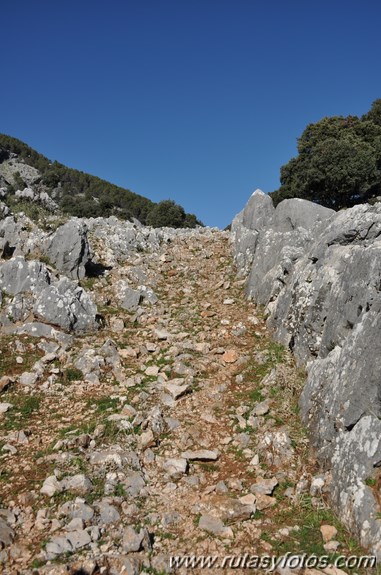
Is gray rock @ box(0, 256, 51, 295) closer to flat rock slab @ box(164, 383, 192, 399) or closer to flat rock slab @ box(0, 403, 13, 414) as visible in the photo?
flat rock slab @ box(0, 403, 13, 414)

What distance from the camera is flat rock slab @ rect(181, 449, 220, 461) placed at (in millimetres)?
8594

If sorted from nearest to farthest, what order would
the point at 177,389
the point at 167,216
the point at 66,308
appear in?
the point at 177,389 → the point at 66,308 → the point at 167,216

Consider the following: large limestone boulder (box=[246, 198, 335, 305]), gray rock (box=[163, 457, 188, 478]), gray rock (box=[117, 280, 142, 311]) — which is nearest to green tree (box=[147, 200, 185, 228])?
large limestone boulder (box=[246, 198, 335, 305])

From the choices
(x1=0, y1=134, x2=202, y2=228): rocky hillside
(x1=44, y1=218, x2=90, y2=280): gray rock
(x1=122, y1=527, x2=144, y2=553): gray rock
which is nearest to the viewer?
(x1=122, y1=527, x2=144, y2=553): gray rock

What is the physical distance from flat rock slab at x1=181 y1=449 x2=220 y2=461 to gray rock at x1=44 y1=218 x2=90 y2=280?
459 inches

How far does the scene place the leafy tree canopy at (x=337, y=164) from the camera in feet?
115

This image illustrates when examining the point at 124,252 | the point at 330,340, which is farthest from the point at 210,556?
the point at 124,252

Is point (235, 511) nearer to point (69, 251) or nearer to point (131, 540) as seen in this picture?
point (131, 540)

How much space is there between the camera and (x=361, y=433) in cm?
692

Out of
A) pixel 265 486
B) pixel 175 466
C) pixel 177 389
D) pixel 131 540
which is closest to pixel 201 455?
pixel 175 466

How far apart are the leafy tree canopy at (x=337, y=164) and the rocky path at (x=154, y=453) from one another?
86.0 feet

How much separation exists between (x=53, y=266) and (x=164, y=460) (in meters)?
12.2

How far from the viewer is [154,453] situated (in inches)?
342

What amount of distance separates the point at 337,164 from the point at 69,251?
89.5ft
